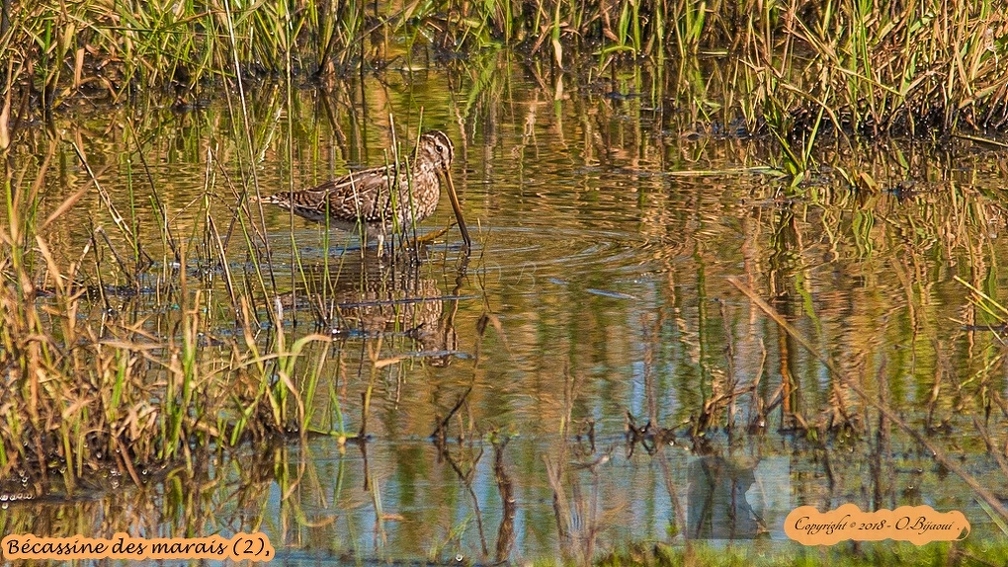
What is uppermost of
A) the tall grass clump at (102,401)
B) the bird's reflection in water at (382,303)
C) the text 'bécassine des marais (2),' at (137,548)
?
the tall grass clump at (102,401)

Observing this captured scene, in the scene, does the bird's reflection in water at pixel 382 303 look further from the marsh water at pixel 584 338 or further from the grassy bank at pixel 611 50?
the grassy bank at pixel 611 50

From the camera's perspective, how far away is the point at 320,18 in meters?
12.7

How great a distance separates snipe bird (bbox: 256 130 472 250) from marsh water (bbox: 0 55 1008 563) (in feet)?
0.45

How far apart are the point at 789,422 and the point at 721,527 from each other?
2.72ft

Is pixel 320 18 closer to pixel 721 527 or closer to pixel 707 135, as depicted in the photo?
pixel 707 135

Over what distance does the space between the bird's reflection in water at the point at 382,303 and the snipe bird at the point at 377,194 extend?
0.39 m

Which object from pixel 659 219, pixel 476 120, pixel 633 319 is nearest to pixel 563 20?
pixel 476 120

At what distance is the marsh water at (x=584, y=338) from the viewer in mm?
4418

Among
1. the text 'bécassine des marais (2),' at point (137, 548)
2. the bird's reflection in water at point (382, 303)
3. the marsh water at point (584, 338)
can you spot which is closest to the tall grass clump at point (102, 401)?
the marsh water at point (584, 338)

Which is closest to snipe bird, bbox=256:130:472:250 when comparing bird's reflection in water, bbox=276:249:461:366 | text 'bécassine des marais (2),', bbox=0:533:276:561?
bird's reflection in water, bbox=276:249:461:366

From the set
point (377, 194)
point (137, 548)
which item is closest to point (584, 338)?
point (137, 548)

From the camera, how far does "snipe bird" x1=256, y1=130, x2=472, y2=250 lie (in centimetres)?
806

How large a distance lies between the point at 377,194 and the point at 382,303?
152cm

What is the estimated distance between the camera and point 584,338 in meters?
6.06
